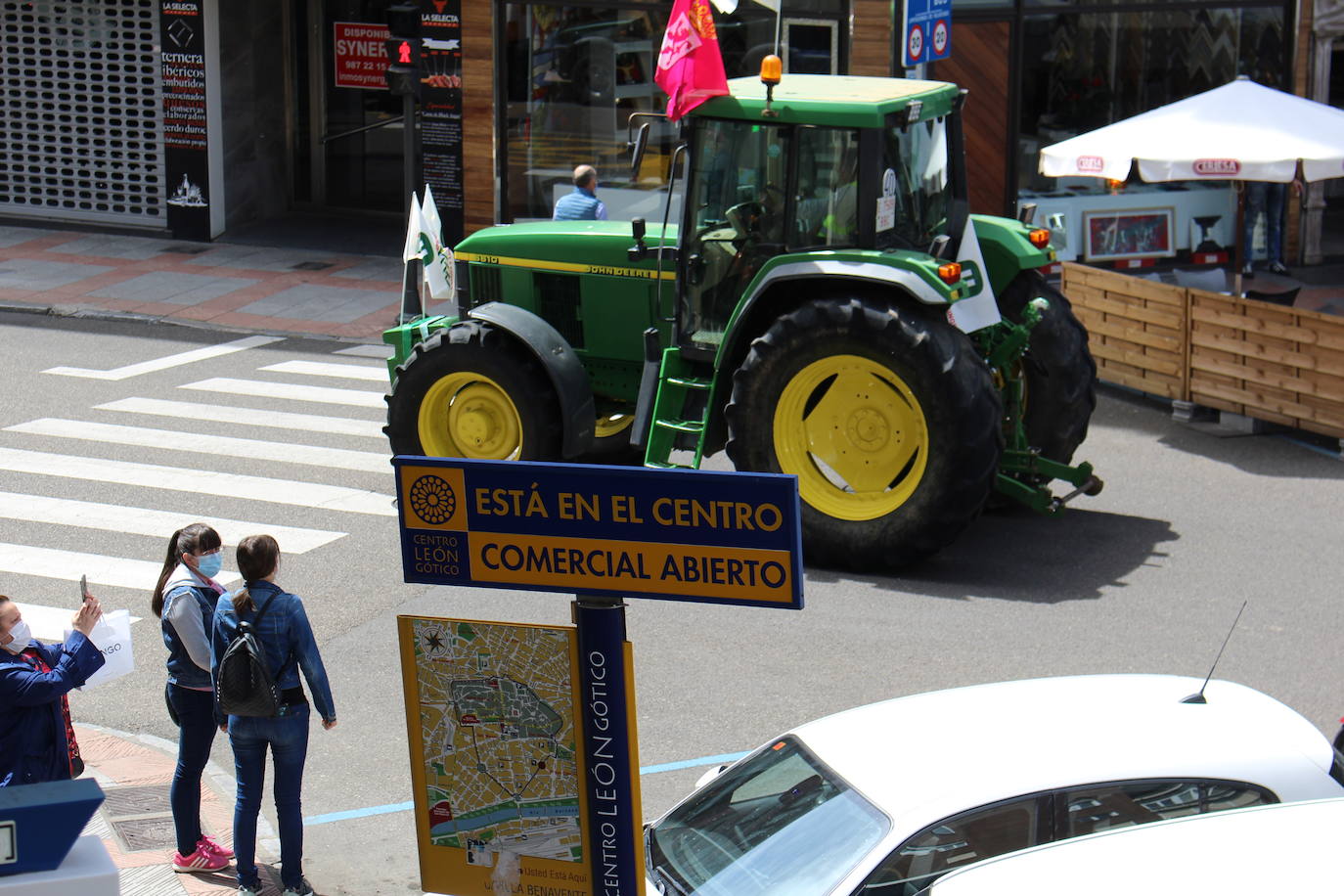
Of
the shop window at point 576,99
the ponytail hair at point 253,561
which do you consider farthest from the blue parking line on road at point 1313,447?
the ponytail hair at point 253,561

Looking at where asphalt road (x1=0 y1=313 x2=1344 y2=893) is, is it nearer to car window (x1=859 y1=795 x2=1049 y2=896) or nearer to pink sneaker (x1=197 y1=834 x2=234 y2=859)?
pink sneaker (x1=197 y1=834 x2=234 y2=859)

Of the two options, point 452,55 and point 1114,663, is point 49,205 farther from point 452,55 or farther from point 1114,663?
point 1114,663

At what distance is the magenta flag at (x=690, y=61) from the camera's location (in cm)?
1013

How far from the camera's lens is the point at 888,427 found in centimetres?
1019

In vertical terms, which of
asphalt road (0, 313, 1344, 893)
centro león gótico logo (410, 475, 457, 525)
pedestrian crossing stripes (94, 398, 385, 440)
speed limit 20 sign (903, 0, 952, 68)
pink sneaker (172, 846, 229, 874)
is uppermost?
speed limit 20 sign (903, 0, 952, 68)

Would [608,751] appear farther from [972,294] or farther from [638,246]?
[638,246]

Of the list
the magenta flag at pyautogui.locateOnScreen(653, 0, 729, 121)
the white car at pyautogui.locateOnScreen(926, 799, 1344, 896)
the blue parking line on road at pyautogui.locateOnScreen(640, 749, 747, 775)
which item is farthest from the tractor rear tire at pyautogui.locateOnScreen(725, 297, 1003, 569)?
the white car at pyautogui.locateOnScreen(926, 799, 1344, 896)

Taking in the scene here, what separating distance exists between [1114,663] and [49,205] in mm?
17726

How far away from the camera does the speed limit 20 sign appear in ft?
45.6

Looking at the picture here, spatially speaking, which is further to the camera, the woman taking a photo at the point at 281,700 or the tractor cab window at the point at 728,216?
the tractor cab window at the point at 728,216

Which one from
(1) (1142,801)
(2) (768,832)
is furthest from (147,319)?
(1) (1142,801)

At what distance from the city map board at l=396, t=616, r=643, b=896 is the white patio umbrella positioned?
10804 mm

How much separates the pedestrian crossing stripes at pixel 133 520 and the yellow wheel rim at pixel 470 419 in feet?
3.19

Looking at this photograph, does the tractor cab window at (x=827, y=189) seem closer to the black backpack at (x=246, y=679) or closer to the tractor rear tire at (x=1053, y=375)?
the tractor rear tire at (x=1053, y=375)
